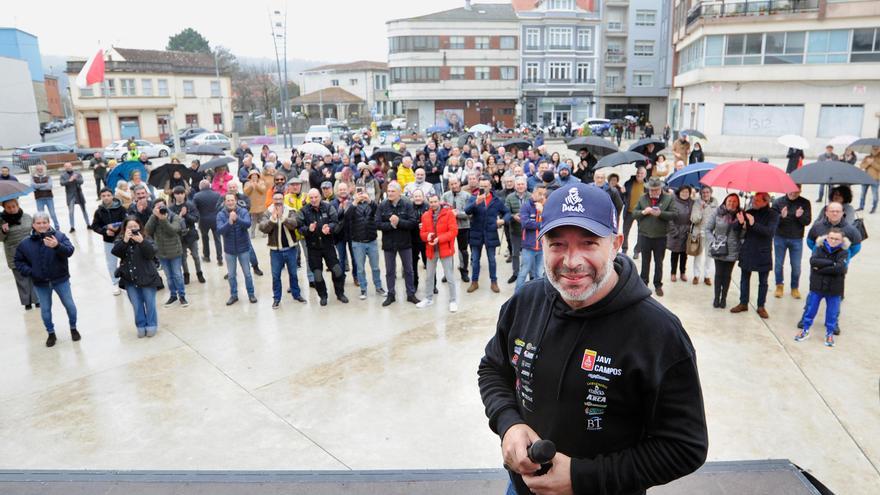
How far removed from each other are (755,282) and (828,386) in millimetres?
3845

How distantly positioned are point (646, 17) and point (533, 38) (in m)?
12.0

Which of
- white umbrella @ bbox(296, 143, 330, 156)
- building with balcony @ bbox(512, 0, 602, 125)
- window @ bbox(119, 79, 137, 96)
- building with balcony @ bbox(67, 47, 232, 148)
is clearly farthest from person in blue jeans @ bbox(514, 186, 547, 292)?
window @ bbox(119, 79, 137, 96)

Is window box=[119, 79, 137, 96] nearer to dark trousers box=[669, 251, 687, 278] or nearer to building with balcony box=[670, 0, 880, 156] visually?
building with balcony box=[670, 0, 880, 156]

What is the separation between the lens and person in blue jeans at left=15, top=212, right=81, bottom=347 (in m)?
7.13

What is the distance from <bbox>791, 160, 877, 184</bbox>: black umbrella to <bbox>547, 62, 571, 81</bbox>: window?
2104 inches

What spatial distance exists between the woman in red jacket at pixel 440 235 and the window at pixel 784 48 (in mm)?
29954

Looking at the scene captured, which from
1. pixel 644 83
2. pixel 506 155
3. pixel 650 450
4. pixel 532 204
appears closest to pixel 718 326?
pixel 532 204

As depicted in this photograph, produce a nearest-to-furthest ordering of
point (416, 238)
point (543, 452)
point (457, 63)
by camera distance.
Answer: point (543, 452), point (416, 238), point (457, 63)

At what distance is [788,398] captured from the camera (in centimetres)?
575

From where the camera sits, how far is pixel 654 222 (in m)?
8.73

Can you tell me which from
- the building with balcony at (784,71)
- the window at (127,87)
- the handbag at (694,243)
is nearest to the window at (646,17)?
the building with balcony at (784,71)

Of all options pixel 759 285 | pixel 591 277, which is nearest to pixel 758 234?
pixel 759 285

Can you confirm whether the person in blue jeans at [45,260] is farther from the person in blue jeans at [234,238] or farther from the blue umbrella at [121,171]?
the blue umbrella at [121,171]

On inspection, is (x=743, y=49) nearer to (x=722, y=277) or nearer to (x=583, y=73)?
(x=583, y=73)
